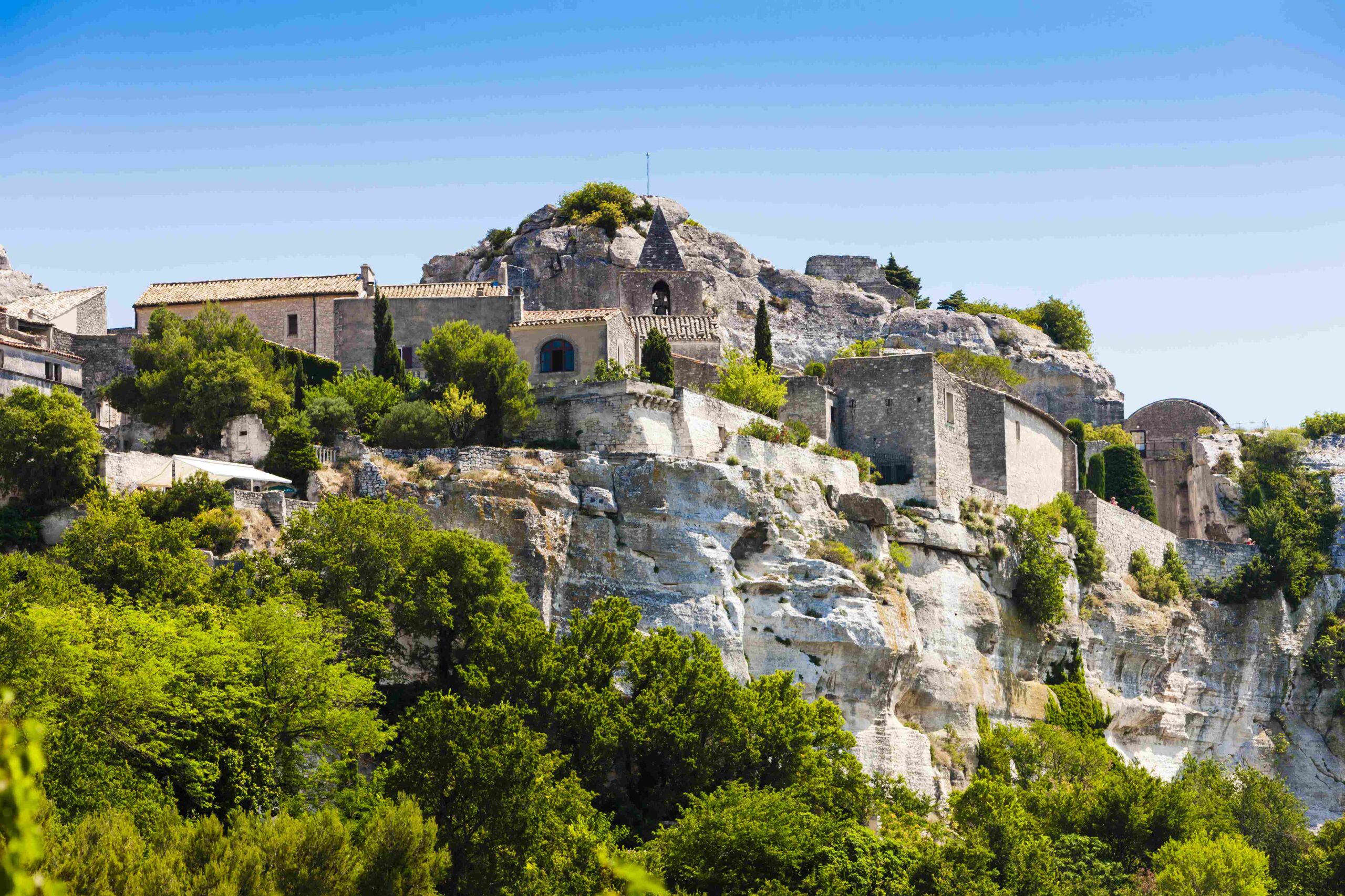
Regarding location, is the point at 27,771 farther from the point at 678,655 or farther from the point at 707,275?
the point at 707,275

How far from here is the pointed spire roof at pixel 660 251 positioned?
64.8 m

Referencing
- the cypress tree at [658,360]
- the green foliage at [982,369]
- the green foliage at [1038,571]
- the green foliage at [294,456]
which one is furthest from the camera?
the green foliage at [982,369]

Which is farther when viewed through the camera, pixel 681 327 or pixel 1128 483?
pixel 1128 483

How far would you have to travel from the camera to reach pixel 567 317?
52.9 metres

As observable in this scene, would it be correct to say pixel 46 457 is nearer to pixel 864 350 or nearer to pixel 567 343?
pixel 567 343

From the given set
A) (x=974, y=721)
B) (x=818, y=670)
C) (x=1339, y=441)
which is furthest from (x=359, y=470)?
(x=1339, y=441)

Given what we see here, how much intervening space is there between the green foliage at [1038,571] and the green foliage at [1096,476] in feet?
37.0

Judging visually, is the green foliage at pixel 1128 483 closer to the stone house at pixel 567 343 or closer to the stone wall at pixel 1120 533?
the stone wall at pixel 1120 533

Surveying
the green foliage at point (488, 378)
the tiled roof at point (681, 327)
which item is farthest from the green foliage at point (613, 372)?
the tiled roof at point (681, 327)

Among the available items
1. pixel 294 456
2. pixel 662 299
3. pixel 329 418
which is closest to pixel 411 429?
pixel 329 418

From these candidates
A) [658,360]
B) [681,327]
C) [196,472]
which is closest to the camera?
[196,472]

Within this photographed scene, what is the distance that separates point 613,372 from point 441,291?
9677mm

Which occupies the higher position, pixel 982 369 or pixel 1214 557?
pixel 982 369

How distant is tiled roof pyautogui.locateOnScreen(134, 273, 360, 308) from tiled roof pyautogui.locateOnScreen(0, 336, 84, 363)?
488cm
